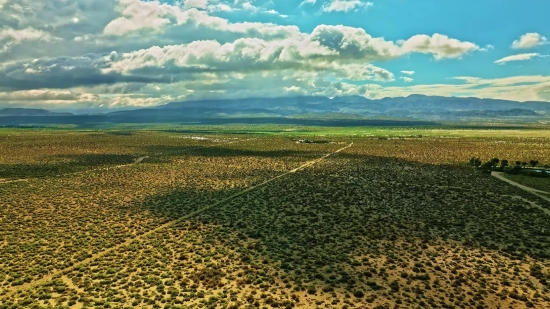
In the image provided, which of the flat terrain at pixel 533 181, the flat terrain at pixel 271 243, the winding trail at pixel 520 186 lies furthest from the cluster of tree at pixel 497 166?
the flat terrain at pixel 271 243

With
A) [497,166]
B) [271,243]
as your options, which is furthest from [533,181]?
[271,243]

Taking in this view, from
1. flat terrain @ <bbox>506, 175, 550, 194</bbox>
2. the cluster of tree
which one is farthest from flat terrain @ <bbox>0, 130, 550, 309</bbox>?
the cluster of tree

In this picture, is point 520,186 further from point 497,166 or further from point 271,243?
point 271,243

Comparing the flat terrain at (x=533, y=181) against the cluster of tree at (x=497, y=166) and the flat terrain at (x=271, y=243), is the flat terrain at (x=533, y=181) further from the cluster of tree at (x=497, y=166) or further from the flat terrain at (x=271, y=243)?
the flat terrain at (x=271, y=243)

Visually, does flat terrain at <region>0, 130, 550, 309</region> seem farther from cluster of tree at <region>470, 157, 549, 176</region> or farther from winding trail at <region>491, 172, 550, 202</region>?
cluster of tree at <region>470, 157, 549, 176</region>

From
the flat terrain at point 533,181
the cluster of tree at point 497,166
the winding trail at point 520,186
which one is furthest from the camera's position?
the cluster of tree at point 497,166

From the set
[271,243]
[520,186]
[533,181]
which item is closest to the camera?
[271,243]

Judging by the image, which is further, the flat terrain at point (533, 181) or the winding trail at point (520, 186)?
the flat terrain at point (533, 181)

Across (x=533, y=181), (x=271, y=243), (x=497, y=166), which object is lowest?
(x=271, y=243)

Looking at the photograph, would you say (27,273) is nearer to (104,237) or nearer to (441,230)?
(104,237)

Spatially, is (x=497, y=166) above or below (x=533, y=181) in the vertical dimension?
above
